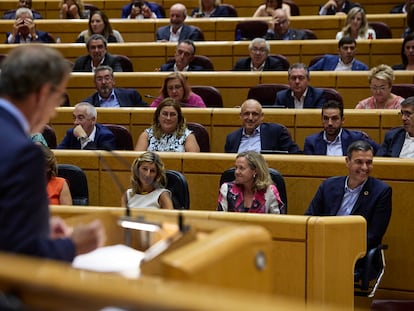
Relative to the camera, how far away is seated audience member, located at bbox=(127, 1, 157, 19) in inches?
230

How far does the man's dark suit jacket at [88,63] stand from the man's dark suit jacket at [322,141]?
1.60m

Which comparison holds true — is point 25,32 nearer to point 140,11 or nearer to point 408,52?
point 140,11

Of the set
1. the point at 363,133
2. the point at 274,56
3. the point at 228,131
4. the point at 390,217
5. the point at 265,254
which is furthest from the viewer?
the point at 274,56

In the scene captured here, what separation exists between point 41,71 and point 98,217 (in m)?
0.30

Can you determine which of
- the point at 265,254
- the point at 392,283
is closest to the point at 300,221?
the point at 392,283

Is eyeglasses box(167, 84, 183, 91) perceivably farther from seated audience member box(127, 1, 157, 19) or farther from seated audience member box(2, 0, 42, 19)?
seated audience member box(2, 0, 42, 19)

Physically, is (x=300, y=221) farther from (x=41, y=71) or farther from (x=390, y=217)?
(x=41, y=71)

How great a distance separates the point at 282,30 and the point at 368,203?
2500 mm

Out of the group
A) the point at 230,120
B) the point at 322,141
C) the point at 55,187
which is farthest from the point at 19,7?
the point at 55,187

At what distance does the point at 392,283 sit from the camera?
2969mm

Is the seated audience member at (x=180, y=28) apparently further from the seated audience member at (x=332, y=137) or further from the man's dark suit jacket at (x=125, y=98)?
the seated audience member at (x=332, y=137)

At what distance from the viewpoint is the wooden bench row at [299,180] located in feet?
9.75

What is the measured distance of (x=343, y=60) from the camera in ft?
15.0

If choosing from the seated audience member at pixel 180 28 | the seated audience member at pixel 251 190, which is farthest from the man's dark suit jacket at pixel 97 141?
the seated audience member at pixel 180 28
